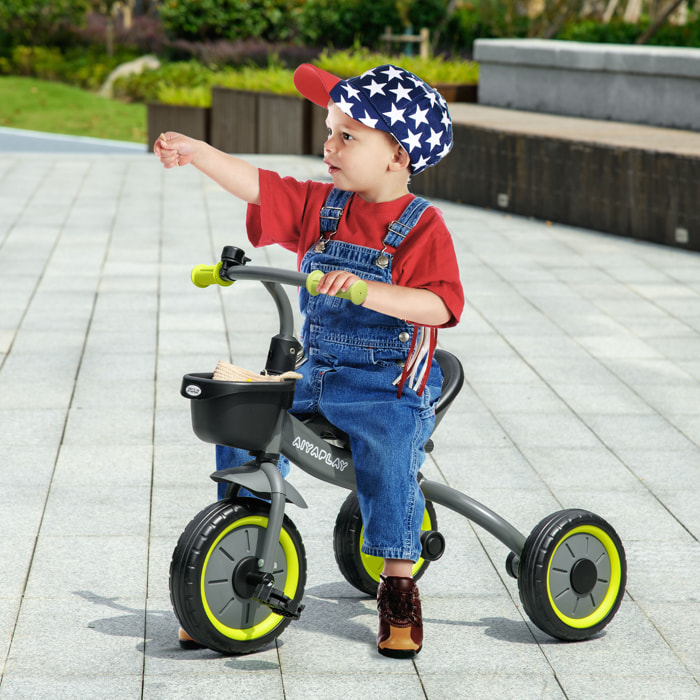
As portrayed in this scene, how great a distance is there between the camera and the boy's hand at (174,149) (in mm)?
2908

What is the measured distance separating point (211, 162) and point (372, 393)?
74cm

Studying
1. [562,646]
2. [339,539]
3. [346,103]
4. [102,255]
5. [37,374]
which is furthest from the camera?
[102,255]

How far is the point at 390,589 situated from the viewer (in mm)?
3092

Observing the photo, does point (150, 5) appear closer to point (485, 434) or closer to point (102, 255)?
point (102, 255)

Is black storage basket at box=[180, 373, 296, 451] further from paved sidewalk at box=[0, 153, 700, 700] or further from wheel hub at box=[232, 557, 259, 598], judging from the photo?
paved sidewalk at box=[0, 153, 700, 700]

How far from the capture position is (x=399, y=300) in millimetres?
2754

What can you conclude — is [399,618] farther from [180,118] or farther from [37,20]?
[37,20]

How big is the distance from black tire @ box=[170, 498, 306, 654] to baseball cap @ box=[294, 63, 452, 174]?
39.8 inches

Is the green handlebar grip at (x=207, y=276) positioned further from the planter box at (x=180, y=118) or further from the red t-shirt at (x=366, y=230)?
the planter box at (x=180, y=118)

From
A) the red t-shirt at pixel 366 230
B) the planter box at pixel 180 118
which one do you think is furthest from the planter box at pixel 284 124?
the red t-shirt at pixel 366 230

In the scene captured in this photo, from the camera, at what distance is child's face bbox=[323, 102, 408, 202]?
2.93 m

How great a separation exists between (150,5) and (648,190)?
106 feet

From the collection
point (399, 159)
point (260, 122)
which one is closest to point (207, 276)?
point (399, 159)

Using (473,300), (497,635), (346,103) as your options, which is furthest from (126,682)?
(473,300)
